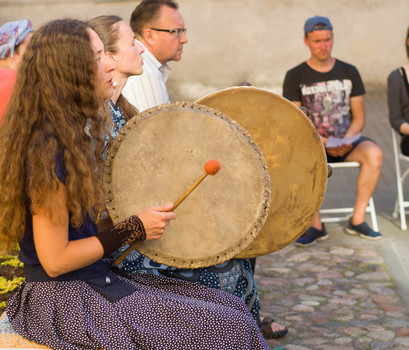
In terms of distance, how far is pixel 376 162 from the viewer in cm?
577

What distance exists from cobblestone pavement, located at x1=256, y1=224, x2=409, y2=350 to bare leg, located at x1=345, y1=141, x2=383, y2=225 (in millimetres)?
213

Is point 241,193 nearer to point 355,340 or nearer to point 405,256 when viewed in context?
point 355,340

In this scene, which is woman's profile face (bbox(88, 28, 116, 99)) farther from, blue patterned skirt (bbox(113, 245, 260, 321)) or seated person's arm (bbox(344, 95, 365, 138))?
seated person's arm (bbox(344, 95, 365, 138))

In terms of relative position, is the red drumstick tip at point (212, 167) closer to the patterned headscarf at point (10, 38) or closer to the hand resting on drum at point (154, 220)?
the hand resting on drum at point (154, 220)

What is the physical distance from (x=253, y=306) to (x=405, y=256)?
2187mm

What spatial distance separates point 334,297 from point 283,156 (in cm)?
155

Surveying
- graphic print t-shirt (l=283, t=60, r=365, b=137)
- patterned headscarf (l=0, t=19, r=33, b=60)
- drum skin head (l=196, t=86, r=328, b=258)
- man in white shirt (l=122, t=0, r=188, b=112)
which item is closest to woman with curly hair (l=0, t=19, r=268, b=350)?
drum skin head (l=196, t=86, r=328, b=258)

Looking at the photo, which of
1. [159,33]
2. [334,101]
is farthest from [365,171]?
[159,33]

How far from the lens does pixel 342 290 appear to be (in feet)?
15.5

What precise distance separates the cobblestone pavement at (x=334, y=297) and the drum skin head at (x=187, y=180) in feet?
4.32

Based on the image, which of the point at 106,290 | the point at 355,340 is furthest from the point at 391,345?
the point at 106,290

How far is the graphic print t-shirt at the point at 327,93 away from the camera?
595 cm

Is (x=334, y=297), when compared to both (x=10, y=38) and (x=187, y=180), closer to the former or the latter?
(x=187, y=180)

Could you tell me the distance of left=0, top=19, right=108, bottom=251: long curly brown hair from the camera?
2.42 meters
